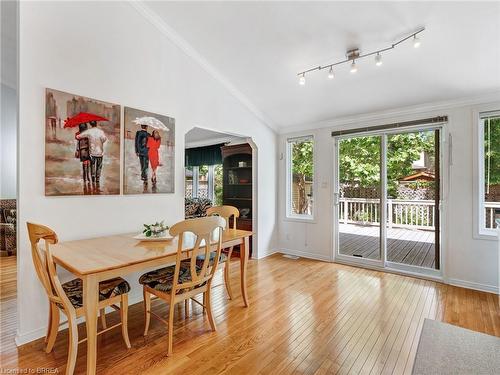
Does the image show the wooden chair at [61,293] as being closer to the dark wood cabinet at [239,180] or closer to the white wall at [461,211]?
the dark wood cabinet at [239,180]

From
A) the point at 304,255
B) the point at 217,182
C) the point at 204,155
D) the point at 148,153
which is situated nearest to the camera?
the point at 148,153

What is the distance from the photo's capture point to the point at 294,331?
231 cm

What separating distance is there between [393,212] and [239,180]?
9.27 ft

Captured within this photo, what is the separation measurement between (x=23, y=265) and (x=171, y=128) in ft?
6.41

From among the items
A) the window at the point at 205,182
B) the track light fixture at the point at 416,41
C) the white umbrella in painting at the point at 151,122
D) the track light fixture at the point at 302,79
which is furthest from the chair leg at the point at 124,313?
the window at the point at 205,182

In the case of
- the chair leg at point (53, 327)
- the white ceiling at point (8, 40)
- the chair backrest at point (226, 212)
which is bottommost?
the chair leg at point (53, 327)

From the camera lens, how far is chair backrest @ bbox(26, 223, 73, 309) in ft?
5.33

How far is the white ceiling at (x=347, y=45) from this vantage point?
2.36m

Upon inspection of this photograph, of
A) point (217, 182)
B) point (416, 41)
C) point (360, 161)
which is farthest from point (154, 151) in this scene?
point (217, 182)

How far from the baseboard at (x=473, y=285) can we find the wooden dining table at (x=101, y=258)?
9.71 feet

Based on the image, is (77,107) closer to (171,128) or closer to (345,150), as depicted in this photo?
(171,128)

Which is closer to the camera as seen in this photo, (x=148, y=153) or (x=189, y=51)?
(x=148, y=153)

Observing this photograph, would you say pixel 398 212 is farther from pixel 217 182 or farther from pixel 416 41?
pixel 217 182

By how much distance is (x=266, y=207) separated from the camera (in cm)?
477
